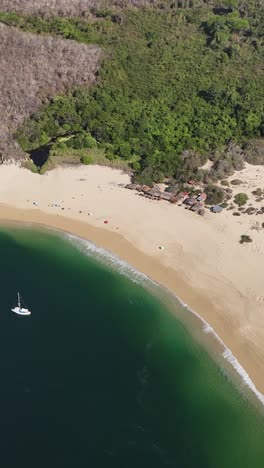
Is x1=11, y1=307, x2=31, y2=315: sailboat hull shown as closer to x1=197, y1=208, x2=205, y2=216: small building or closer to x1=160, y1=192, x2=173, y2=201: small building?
x1=160, y1=192, x2=173, y2=201: small building

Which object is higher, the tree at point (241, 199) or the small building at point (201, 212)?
the tree at point (241, 199)

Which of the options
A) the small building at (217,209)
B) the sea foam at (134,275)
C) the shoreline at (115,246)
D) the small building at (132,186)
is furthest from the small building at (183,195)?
the sea foam at (134,275)

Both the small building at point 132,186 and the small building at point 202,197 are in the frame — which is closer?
the small building at point 202,197

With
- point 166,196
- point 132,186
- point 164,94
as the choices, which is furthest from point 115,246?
point 164,94

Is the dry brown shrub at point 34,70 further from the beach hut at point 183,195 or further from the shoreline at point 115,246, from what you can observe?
the beach hut at point 183,195

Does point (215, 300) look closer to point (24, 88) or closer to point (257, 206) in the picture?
point (257, 206)

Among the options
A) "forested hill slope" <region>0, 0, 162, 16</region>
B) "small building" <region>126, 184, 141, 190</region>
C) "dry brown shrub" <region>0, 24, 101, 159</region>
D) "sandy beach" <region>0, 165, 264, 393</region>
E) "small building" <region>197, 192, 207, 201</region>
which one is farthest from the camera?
"forested hill slope" <region>0, 0, 162, 16</region>

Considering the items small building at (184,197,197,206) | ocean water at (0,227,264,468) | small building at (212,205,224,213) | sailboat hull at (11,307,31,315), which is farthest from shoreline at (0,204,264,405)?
sailboat hull at (11,307,31,315)
